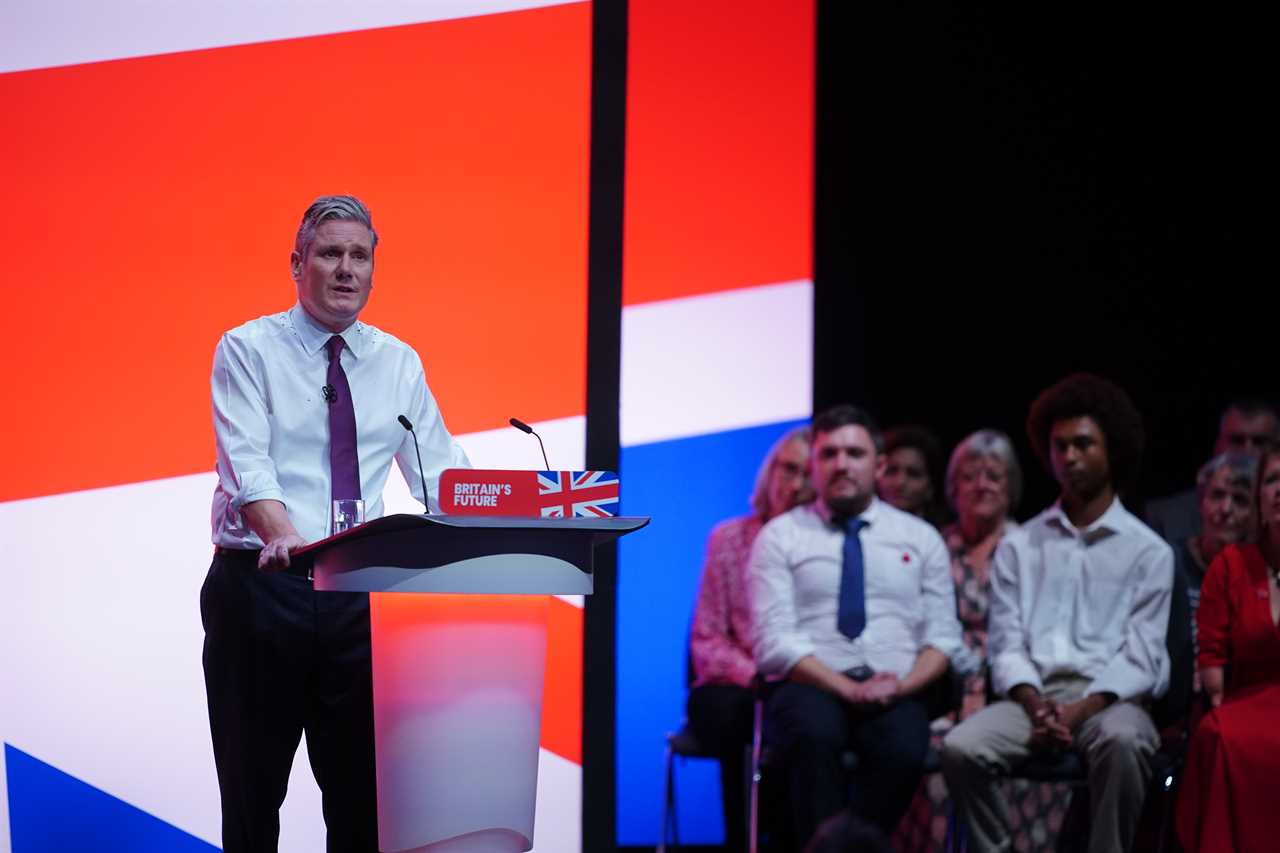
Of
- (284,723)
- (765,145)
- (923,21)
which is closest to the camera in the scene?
(284,723)

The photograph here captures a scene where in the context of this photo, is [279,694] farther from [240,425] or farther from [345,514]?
[240,425]

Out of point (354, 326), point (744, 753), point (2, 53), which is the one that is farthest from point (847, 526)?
point (2, 53)

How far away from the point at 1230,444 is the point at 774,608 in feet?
5.96

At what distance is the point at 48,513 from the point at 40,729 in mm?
499

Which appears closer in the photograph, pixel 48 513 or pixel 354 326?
pixel 354 326

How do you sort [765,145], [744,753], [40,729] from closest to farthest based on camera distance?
[40,729] → [744,753] → [765,145]

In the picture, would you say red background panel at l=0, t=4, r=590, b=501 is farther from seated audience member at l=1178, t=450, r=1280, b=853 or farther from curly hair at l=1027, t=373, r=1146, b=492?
seated audience member at l=1178, t=450, r=1280, b=853

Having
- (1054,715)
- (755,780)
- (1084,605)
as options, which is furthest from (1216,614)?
(755,780)

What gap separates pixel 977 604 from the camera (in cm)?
465

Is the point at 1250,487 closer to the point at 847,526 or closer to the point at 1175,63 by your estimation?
the point at 847,526

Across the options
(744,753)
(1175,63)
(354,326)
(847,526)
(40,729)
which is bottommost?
(744,753)

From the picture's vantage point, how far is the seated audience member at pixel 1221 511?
→ 445 cm

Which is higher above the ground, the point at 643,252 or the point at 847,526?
the point at 643,252

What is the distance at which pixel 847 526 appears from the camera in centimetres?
440
